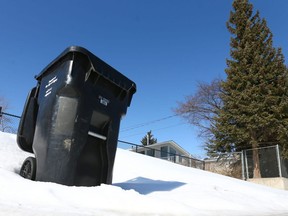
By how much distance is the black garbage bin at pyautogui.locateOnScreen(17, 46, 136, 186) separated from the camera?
3.36 m

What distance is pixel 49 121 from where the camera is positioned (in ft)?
11.5

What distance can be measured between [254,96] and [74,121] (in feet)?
46.9

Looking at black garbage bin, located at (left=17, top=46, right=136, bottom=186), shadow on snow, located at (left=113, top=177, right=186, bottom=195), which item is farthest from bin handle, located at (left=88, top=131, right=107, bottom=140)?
shadow on snow, located at (left=113, top=177, right=186, bottom=195)

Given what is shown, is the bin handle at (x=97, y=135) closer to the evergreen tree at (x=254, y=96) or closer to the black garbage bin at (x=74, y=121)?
the black garbage bin at (x=74, y=121)

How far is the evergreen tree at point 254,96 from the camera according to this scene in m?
15.3

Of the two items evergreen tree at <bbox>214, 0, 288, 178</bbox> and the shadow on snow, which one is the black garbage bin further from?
evergreen tree at <bbox>214, 0, 288, 178</bbox>

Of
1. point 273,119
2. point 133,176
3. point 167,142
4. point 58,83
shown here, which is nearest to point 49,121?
point 58,83

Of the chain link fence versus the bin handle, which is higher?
the chain link fence

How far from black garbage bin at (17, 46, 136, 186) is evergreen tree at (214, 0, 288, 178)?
1270cm

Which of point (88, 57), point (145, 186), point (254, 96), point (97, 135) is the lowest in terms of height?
point (145, 186)

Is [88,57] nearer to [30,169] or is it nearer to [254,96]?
[30,169]

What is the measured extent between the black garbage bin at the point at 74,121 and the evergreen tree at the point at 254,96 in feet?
41.7

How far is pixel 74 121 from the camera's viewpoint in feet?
11.3

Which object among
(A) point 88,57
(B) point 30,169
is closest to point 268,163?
(A) point 88,57
